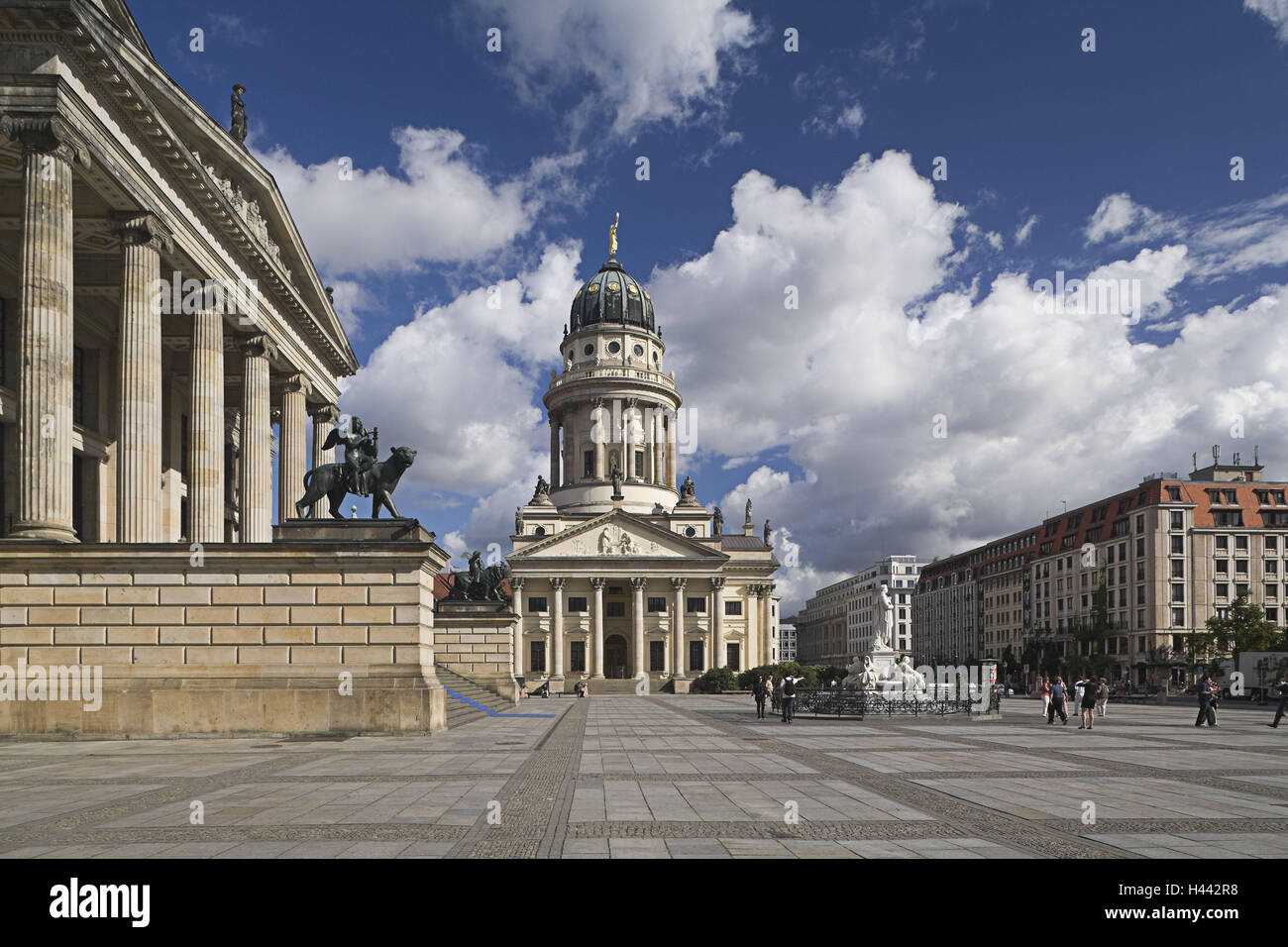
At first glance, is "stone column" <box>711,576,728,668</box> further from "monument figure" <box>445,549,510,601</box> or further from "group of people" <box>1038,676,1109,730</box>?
"group of people" <box>1038,676,1109,730</box>

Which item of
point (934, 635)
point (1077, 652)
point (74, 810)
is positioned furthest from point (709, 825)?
point (934, 635)

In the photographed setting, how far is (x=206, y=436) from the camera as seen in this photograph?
32000 mm

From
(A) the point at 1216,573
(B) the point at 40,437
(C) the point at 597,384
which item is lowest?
(A) the point at 1216,573

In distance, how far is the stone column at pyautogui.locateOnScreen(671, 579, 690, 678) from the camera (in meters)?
102

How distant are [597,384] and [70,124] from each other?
9675 centimetres

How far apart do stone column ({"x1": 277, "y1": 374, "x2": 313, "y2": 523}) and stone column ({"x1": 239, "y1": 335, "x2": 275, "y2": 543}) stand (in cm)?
353

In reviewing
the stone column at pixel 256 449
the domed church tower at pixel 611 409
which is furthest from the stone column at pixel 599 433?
the stone column at pixel 256 449

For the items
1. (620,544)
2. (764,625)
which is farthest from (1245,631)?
(620,544)

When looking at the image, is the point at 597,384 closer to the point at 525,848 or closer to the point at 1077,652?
the point at 1077,652

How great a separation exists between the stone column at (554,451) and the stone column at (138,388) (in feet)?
314
